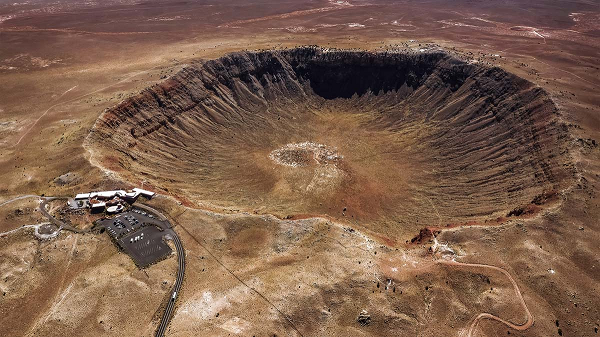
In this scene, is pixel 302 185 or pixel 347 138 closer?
pixel 302 185

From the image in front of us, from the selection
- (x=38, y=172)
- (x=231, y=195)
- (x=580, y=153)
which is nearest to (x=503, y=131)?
(x=580, y=153)

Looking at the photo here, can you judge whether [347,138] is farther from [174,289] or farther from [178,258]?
[174,289]

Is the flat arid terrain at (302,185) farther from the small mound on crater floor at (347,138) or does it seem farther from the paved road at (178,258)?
the small mound on crater floor at (347,138)

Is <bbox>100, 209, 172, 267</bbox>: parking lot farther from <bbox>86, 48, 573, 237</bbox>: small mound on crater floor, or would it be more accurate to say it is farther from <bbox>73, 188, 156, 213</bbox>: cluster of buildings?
<bbox>86, 48, 573, 237</bbox>: small mound on crater floor

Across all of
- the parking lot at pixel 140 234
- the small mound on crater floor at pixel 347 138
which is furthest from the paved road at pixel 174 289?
the small mound on crater floor at pixel 347 138

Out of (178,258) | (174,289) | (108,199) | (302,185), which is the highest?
(108,199)

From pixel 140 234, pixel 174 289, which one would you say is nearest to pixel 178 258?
pixel 174 289
